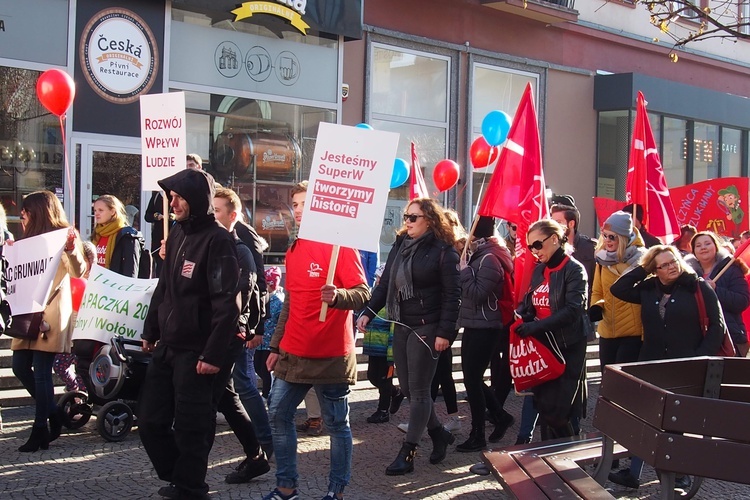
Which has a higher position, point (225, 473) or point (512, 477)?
point (512, 477)

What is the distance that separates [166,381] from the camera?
17.3 ft

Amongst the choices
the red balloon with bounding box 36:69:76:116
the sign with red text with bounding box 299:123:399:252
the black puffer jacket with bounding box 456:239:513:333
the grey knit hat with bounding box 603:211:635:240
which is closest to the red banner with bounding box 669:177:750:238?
the grey knit hat with bounding box 603:211:635:240

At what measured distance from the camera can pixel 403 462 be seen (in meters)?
6.52

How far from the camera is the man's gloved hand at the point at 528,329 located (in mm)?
6188

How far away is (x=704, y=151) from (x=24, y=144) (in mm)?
15628

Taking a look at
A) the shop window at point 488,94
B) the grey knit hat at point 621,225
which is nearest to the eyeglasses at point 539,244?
the grey knit hat at point 621,225

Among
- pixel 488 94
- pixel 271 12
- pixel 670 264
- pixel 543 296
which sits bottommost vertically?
pixel 543 296

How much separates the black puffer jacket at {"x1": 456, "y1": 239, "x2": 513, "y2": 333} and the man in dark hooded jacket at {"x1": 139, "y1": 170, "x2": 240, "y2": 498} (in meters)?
2.59

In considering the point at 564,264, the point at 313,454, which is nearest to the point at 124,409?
the point at 313,454

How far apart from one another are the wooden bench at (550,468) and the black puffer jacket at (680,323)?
1.15 meters

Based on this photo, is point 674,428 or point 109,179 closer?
point 674,428

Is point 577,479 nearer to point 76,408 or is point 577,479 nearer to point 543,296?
point 543,296

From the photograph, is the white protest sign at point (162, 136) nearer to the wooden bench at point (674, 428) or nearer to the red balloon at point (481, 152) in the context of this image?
the wooden bench at point (674, 428)

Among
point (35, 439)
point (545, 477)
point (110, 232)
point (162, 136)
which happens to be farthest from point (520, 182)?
point (35, 439)
